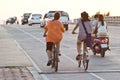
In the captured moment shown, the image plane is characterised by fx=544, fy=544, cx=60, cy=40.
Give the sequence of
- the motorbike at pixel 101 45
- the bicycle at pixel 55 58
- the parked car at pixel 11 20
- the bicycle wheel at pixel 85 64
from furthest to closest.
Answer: the parked car at pixel 11 20 < the motorbike at pixel 101 45 < the bicycle wheel at pixel 85 64 < the bicycle at pixel 55 58

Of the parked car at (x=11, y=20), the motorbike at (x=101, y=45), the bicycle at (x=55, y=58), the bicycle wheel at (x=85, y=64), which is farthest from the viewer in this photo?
the parked car at (x=11, y=20)

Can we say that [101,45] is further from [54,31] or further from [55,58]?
[55,58]

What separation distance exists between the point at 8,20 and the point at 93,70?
8678cm

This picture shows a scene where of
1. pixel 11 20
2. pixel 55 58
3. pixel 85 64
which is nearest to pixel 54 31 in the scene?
pixel 55 58

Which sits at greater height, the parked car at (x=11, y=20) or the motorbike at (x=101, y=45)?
the motorbike at (x=101, y=45)

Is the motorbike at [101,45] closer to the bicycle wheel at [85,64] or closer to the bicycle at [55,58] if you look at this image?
the bicycle wheel at [85,64]

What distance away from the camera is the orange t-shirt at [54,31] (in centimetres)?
1620

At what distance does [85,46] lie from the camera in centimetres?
1648

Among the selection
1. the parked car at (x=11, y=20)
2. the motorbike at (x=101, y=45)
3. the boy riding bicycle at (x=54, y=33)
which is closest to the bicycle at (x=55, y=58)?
the boy riding bicycle at (x=54, y=33)

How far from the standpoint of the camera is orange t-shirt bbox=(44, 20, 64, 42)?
16203 mm

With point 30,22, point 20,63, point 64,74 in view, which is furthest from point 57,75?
point 30,22

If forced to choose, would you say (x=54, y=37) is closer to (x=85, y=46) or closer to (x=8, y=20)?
(x=85, y=46)

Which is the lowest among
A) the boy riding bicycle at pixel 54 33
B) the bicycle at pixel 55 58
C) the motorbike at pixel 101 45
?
the motorbike at pixel 101 45

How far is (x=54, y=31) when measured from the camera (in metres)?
16.3
